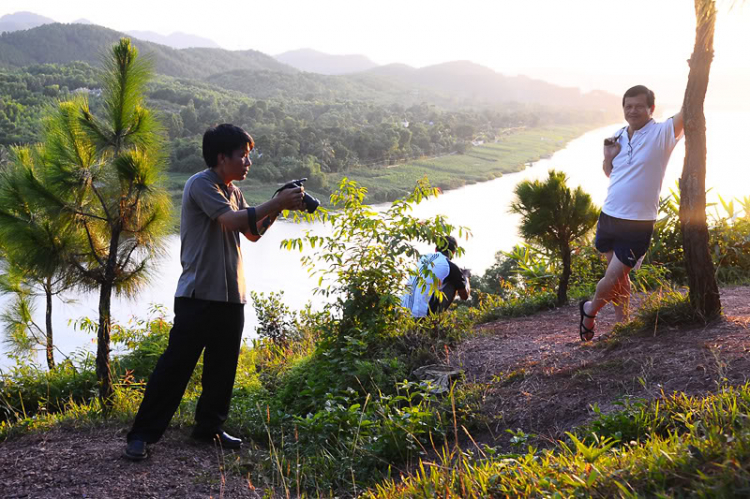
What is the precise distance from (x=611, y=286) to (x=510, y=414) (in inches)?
49.6

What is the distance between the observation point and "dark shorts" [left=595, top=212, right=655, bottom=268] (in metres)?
3.75

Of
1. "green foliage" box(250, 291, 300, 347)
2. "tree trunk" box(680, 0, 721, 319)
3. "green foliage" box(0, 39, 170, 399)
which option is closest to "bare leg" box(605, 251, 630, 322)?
"tree trunk" box(680, 0, 721, 319)

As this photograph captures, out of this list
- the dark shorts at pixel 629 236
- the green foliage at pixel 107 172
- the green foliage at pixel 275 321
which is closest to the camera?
the dark shorts at pixel 629 236

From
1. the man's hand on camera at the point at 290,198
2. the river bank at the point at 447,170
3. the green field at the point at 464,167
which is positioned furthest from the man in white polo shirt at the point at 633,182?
the green field at the point at 464,167

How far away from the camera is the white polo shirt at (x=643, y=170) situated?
12.0 feet

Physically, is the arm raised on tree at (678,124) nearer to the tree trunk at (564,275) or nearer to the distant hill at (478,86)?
the tree trunk at (564,275)

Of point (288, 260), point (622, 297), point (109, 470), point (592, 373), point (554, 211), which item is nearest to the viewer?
point (109, 470)

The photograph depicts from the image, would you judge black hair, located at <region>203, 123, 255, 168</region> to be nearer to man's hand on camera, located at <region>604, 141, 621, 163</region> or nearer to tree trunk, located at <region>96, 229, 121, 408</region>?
man's hand on camera, located at <region>604, 141, 621, 163</region>

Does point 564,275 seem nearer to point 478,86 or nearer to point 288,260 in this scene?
point 288,260

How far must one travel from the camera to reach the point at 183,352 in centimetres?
306

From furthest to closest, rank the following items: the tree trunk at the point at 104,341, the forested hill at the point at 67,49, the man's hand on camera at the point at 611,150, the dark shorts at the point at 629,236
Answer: the forested hill at the point at 67,49 → the tree trunk at the point at 104,341 → the man's hand on camera at the point at 611,150 → the dark shorts at the point at 629,236

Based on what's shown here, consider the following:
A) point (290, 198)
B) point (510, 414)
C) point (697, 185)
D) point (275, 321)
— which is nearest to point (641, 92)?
point (697, 185)

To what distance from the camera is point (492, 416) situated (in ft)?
10.4

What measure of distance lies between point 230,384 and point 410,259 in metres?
1.92
